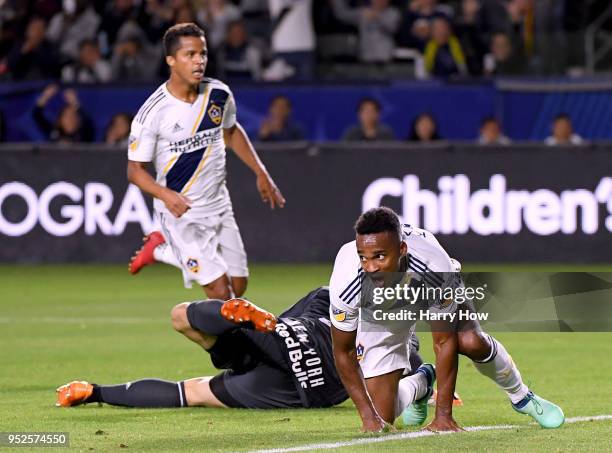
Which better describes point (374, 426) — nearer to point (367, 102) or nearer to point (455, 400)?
point (455, 400)

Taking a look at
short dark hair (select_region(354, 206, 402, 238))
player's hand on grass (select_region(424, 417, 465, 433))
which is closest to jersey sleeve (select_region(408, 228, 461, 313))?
short dark hair (select_region(354, 206, 402, 238))

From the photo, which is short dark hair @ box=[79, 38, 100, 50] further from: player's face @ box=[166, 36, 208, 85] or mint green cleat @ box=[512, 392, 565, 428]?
mint green cleat @ box=[512, 392, 565, 428]

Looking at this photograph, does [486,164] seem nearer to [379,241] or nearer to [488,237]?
[488,237]

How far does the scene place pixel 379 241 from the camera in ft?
22.9

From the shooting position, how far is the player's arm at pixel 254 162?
10.9 metres

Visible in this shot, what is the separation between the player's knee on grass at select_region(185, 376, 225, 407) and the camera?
8.64 meters

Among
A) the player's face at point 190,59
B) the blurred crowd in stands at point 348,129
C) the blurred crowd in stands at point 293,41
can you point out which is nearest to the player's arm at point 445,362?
the player's face at point 190,59

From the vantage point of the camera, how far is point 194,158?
10.8 m

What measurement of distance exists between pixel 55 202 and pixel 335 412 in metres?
9.84

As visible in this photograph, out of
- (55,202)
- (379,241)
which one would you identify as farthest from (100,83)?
(379,241)

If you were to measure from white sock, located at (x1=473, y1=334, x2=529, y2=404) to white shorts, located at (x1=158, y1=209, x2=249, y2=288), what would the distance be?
337 cm

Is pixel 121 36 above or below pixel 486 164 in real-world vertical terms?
above

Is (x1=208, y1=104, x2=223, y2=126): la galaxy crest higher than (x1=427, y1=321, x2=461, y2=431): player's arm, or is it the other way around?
(x1=208, y1=104, x2=223, y2=126): la galaxy crest

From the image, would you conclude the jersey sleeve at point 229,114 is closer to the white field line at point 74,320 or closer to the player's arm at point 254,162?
the player's arm at point 254,162
